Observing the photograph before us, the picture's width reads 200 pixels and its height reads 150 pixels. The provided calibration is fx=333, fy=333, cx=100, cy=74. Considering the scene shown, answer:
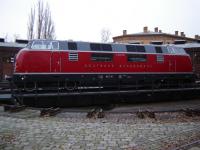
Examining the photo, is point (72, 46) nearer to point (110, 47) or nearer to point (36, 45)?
point (36, 45)

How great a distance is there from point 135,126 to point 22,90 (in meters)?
7.73

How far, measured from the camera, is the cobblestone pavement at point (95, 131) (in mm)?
8383

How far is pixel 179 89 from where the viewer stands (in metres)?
20.7

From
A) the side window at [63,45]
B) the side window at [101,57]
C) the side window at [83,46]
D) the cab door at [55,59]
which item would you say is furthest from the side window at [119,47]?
the cab door at [55,59]

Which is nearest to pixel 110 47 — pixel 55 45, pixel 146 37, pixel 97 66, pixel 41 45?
pixel 97 66

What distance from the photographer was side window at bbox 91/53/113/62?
63.8 ft

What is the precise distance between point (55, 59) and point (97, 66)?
2669mm

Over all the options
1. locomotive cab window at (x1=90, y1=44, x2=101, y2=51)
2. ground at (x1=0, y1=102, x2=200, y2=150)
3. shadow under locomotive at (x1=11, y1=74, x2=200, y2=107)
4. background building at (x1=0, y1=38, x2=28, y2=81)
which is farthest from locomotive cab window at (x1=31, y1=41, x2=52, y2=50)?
background building at (x1=0, y1=38, x2=28, y2=81)

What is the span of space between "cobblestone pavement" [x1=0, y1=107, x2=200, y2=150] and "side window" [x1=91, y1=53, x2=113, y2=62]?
7.01m

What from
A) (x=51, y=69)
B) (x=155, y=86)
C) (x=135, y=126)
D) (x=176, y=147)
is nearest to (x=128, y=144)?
(x=176, y=147)

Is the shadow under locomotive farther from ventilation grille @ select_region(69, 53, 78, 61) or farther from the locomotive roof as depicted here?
the locomotive roof

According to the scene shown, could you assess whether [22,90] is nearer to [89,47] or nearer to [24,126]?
[89,47]

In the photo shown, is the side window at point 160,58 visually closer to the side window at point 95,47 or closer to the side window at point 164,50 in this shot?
the side window at point 164,50

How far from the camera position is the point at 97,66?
769 inches
